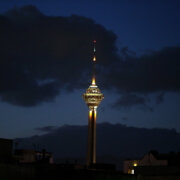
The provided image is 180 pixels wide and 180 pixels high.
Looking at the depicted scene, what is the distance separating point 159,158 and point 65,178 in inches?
2563

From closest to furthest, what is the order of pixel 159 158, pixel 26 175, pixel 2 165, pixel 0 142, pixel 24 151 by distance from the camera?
pixel 2 165 → pixel 26 175 → pixel 0 142 → pixel 24 151 → pixel 159 158

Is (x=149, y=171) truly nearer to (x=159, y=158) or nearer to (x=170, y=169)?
(x=170, y=169)

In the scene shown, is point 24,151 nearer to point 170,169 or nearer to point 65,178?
point 170,169

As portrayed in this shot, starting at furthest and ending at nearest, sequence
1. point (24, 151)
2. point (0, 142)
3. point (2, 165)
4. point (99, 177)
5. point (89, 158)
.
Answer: point (89, 158) → point (24, 151) → point (0, 142) → point (99, 177) → point (2, 165)

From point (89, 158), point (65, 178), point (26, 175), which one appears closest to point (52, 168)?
point (65, 178)

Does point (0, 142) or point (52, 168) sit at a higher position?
point (0, 142)

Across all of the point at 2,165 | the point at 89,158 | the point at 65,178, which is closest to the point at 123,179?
the point at 65,178

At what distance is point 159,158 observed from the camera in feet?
342

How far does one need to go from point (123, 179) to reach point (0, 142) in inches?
585

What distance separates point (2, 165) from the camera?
114ft

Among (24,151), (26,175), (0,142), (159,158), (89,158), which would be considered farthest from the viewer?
(89,158)

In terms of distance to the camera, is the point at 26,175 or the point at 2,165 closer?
the point at 2,165

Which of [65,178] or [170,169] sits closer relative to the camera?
[65,178]

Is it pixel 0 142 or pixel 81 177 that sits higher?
pixel 0 142
